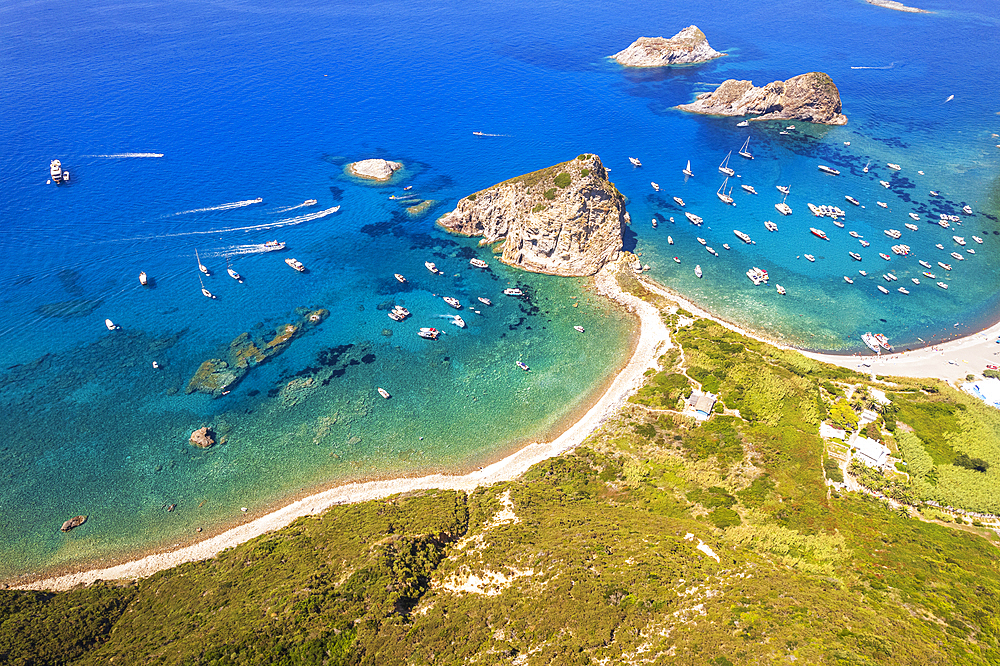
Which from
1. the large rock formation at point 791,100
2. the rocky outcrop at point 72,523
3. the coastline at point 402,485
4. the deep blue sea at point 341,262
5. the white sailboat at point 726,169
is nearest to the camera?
the coastline at point 402,485

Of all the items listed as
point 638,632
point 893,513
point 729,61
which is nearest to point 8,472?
point 638,632

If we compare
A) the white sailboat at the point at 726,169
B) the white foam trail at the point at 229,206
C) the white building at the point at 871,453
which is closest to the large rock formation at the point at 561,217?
the white sailboat at the point at 726,169

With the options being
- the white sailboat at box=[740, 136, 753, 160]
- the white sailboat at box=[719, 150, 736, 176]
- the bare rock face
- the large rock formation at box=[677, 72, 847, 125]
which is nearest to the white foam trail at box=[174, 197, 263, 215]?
the bare rock face

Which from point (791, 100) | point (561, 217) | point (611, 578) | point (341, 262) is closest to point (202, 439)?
point (341, 262)

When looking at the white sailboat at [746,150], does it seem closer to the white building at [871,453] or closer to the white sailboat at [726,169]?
the white sailboat at [726,169]

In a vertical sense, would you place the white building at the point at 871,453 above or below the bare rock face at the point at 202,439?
above

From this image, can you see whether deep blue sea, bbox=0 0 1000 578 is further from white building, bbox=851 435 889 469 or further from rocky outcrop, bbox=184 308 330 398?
white building, bbox=851 435 889 469

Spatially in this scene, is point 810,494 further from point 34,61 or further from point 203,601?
point 34,61

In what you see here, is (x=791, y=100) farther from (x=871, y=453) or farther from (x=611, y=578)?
(x=611, y=578)
